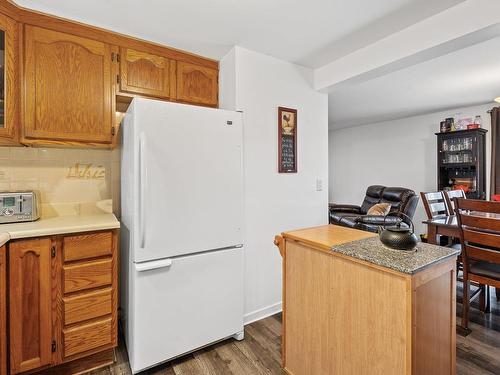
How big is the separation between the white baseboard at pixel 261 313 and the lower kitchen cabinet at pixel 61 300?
0.99 m

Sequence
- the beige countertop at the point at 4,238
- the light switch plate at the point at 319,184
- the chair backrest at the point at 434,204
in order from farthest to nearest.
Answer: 1. the chair backrest at the point at 434,204
2. the light switch plate at the point at 319,184
3. the beige countertop at the point at 4,238

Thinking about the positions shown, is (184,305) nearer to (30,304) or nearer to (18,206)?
(30,304)

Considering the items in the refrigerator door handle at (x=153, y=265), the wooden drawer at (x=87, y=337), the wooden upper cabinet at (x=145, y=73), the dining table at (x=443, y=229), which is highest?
the wooden upper cabinet at (x=145, y=73)

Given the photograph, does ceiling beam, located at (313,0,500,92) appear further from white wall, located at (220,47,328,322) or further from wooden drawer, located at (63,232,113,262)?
wooden drawer, located at (63,232,113,262)

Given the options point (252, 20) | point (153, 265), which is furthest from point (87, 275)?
point (252, 20)

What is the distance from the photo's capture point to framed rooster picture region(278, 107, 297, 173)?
7.89 feet

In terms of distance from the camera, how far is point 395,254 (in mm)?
1141

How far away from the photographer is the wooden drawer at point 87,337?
1572 millimetres

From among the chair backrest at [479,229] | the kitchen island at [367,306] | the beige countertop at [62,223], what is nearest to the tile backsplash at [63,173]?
the beige countertop at [62,223]

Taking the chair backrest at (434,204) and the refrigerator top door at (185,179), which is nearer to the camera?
the refrigerator top door at (185,179)

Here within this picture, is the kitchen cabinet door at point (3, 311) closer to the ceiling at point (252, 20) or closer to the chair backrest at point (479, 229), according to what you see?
the ceiling at point (252, 20)

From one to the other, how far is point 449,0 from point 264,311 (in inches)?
100

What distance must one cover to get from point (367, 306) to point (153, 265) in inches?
45.8

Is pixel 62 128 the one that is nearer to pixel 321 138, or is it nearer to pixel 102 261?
pixel 102 261
